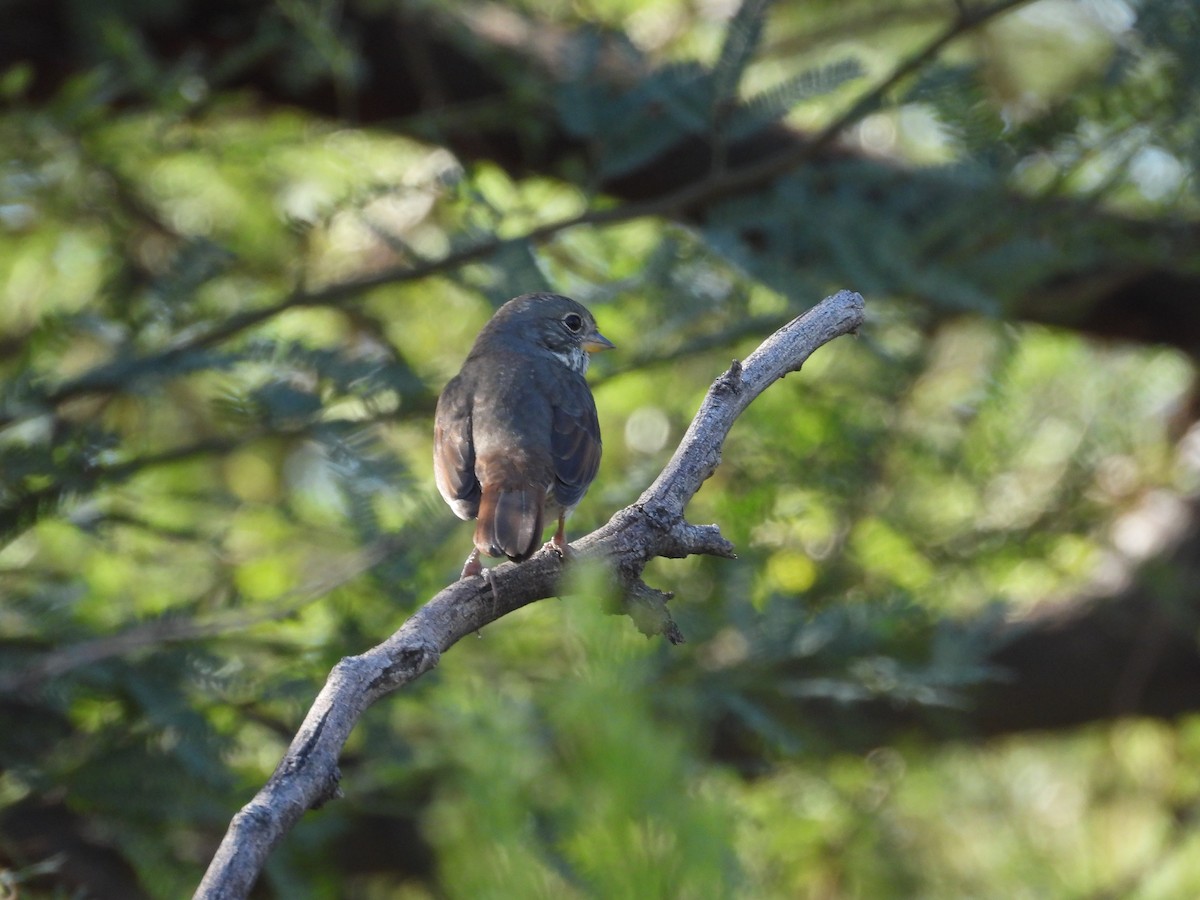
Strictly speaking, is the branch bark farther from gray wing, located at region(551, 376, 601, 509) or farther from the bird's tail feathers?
gray wing, located at region(551, 376, 601, 509)

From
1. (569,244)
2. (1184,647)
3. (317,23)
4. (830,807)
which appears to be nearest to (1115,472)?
(1184,647)

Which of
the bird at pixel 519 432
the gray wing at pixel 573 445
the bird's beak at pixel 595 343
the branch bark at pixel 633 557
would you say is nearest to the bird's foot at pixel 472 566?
the bird at pixel 519 432

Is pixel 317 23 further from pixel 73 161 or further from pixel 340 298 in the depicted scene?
pixel 73 161

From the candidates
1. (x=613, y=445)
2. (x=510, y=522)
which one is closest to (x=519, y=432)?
(x=510, y=522)

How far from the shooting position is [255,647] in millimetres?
4117

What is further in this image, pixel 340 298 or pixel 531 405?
pixel 340 298

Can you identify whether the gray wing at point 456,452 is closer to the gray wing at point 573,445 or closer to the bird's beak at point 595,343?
the gray wing at point 573,445

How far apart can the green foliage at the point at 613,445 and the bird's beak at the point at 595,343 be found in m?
0.10

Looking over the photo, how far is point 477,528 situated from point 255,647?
50.6 inches

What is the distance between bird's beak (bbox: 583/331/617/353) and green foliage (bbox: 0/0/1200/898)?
10 cm

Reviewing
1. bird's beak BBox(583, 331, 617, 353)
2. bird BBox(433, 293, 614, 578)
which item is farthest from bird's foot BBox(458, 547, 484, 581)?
bird's beak BBox(583, 331, 617, 353)

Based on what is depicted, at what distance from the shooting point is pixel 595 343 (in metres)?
4.50

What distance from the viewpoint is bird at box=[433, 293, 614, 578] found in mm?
3275

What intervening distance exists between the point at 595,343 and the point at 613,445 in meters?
1.88
